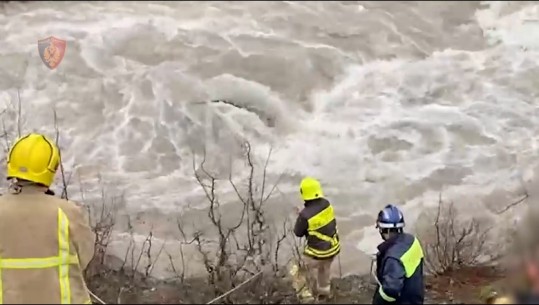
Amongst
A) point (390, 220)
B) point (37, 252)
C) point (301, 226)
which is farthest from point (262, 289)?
point (37, 252)

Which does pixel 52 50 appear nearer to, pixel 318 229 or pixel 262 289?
pixel 318 229

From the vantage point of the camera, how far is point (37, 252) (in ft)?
13.2

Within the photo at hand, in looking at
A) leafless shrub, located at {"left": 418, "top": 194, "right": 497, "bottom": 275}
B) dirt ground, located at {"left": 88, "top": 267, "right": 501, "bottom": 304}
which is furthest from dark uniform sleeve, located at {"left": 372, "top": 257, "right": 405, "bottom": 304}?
leafless shrub, located at {"left": 418, "top": 194, "right": 497, "bottom": 275}

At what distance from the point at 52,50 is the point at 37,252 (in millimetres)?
11342

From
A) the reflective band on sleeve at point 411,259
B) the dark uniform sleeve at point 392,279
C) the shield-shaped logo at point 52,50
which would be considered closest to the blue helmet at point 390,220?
the reflective band on sleeve at point 411,259

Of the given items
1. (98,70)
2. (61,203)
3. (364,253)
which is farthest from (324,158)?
(61,203)

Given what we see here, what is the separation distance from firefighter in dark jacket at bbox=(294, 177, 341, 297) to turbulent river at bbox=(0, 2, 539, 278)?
3016 millimetres

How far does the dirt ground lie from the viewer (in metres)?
7.07

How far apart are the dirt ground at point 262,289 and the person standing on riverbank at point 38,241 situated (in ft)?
8.63

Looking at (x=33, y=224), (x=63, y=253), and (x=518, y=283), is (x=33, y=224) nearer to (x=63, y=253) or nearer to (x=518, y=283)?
(x=63, y=253)

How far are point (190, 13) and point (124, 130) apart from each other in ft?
10.9

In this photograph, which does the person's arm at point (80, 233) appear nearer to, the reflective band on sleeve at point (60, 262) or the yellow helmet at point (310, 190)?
the reflective band on sleeve at point (60, 262)

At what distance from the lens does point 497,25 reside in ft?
50.7

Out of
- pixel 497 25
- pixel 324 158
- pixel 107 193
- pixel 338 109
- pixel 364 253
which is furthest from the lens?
pixel 497 25
